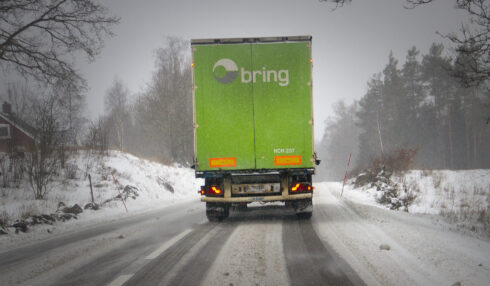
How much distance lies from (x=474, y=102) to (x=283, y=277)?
153 feet

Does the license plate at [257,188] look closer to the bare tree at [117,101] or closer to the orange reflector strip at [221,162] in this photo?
the orange reflector strip at [221,162]

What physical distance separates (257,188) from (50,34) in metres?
9.81

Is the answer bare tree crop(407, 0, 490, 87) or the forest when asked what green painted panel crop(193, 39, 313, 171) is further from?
the forest

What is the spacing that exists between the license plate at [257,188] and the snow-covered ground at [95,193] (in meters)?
4.20

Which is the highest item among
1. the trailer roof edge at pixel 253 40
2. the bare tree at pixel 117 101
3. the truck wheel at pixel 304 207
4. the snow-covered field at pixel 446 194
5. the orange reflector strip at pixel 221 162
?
the bare tree at pixel 117 101

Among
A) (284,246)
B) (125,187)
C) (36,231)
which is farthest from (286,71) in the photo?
(125,187)

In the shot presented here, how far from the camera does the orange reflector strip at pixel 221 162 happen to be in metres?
6.85

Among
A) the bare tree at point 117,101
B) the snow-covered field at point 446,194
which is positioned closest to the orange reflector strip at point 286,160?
the snow-covered field at point 446,194

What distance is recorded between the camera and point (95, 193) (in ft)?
38.8

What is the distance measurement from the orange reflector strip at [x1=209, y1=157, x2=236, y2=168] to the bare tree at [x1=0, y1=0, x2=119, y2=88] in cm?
777

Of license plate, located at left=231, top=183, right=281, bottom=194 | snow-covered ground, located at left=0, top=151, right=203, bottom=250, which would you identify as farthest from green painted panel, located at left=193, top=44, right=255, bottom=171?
snow-covered ground, located at left=0, top=151, right=203, bottom=250

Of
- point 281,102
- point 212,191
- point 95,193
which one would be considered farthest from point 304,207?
point 95,193

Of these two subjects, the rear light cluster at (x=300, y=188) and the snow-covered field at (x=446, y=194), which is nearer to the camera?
the rear light cluster at (x=300, y=188)

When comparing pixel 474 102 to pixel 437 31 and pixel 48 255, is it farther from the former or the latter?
pixel 48 255
